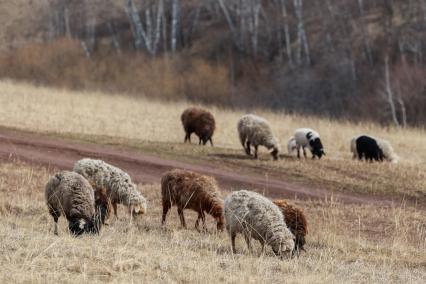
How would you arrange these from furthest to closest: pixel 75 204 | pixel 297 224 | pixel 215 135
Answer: pixel 215 135
pixel 297 224
pixel 75 204

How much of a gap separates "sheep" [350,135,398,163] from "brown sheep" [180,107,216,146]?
15.2 feet

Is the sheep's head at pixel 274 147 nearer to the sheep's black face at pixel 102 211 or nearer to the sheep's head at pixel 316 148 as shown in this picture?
the sheep's head at pixel 316 148

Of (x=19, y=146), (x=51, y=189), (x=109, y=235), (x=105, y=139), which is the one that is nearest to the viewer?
(x=109, y=235)

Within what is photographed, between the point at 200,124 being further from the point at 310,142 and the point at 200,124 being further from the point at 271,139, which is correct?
the point at 310,142

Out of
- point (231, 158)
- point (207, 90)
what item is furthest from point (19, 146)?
point (207, 90)

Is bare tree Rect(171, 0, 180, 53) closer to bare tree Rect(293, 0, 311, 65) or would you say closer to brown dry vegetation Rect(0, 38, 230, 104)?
brown dry vegetation Rect(0, 38, 230, 104)

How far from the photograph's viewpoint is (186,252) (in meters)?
10.2

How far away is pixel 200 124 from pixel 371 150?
5.47 meters

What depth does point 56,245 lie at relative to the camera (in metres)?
9.40

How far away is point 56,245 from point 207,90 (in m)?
37.0

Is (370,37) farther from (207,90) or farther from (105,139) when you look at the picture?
(105,139)

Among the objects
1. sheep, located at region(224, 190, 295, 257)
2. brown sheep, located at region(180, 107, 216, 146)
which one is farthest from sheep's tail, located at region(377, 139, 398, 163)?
→ sheep, located at region(224, 190, 295, 257)

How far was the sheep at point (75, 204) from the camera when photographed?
11.0 metres

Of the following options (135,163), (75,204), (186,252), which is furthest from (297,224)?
(135,163)
